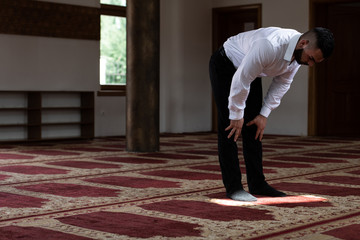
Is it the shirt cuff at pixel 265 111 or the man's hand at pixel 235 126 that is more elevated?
the shirt cuff at pixel 265 111

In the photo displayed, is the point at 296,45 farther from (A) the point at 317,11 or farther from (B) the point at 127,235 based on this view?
(A) the point at 317,11

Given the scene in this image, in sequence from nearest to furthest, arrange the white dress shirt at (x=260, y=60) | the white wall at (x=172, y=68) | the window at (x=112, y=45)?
the white dress shirt at (x=260, y=60) → the white wall at (x=172, y=68) → the window at (x=112, y=45)

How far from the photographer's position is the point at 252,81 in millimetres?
3744

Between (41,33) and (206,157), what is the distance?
3.72 meters

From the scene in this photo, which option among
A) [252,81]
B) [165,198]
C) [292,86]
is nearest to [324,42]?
[252,81]

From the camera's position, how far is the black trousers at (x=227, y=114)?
3818 millimetres

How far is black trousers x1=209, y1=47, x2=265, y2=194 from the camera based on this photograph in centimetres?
382

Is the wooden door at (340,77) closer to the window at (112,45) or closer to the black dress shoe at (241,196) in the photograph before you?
the window at (112,45)

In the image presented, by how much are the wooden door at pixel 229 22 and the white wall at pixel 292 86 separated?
1.56ft

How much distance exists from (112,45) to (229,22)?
7.93ft

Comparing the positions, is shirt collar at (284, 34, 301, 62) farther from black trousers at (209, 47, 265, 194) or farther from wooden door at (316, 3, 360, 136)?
wooden door at (316, 3, 360, 136)

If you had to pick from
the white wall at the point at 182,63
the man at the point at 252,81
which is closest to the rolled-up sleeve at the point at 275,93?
the man at the point at 252,81

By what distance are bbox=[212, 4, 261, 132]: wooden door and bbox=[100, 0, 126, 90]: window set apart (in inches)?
75.4

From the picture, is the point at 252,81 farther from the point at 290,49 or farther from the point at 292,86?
the point at 292,86
